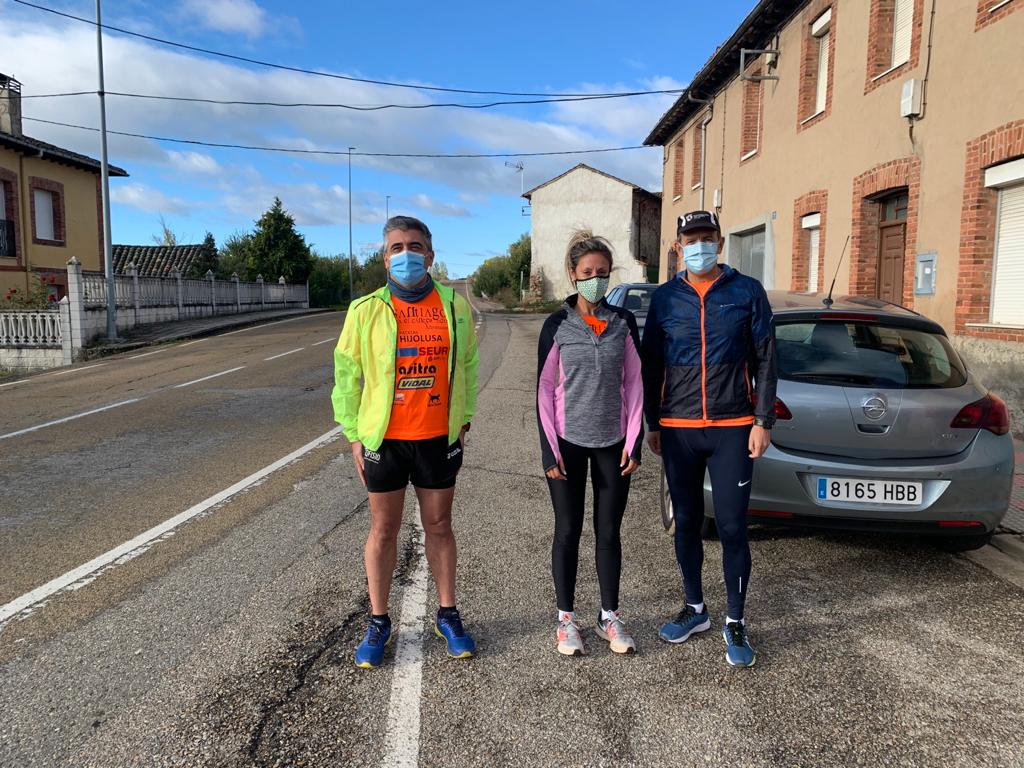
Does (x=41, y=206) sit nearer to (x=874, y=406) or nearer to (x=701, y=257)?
(x=701, y=257)

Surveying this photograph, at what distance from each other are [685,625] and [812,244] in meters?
12.1

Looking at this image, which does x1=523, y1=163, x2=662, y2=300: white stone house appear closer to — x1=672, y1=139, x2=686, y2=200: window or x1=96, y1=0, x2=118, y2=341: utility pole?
x1=672, y1=139, x2=686, y2=200: window

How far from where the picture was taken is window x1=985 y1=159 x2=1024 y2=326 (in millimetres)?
8031

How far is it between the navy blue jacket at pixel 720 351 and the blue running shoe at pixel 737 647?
90cm

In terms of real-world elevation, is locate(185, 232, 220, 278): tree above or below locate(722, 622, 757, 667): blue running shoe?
above

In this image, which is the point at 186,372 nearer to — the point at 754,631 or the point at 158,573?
the point at 158,573

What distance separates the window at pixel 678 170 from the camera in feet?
78.4

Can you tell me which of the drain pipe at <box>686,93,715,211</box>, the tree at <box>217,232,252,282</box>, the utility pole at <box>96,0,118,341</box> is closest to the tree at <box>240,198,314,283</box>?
the tree at <box>217,232,252,282</box>

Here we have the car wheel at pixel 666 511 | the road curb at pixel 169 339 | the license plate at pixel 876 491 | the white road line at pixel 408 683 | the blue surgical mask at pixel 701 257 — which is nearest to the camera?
the white road line at pixel 408 683

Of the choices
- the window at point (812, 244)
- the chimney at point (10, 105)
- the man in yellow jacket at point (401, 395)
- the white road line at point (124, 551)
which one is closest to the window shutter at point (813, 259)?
the window at point (812, 244)

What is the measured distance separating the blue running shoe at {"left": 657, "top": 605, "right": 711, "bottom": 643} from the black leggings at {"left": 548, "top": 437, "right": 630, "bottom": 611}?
0.28m

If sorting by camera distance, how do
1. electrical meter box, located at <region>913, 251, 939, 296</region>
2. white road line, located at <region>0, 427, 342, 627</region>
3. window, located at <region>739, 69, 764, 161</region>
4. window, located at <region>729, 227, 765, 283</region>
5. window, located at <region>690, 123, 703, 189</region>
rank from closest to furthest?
white road line, located at <region>0, 427, 342, 627</region>
electrical meter box, located at <region>913, 251, 939, 296</region>
window, located at <region>729, 227, 765, 283</region>
window, located at <region>739, 69, 764, 161</region>
window, located at <region>690, 123, 703, 189</region>

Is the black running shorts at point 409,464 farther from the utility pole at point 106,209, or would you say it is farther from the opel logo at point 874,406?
the utility pole at point 106,209

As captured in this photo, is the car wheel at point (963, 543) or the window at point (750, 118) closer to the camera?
the car wheel at point (963, 543)
